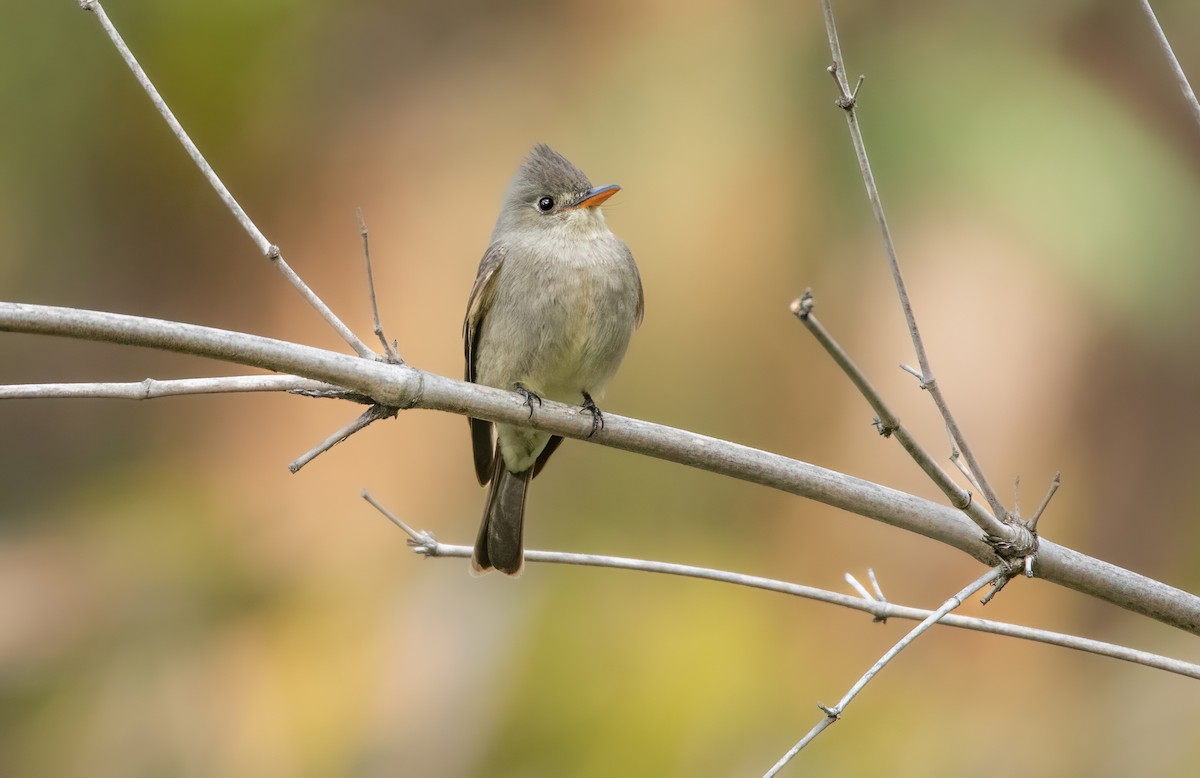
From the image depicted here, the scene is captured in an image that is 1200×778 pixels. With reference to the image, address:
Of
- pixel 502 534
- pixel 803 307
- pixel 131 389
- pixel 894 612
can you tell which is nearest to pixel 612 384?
pixel 502 534

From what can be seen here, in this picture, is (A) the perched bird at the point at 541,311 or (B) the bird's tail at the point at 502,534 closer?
(A) the perched bird at the point at 541,311

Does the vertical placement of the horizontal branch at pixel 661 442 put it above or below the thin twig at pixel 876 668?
above

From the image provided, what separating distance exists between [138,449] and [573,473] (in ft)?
A: 9.92

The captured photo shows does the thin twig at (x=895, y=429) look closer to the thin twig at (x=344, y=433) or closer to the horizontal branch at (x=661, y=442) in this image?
the horizontal branch at (x=661, y=442)

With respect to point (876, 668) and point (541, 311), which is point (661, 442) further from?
point (541, 311)

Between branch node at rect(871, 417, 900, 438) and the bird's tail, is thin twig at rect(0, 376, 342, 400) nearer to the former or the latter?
branch node at rect(871, 417, 900, 438)

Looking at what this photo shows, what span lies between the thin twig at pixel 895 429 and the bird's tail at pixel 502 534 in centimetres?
238

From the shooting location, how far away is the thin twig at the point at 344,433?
251 centimetres

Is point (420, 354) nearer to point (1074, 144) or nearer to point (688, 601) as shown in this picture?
point (688, 601)

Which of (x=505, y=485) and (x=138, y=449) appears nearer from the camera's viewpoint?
(x=505, y=485)

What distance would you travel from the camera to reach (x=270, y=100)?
7.70 meters

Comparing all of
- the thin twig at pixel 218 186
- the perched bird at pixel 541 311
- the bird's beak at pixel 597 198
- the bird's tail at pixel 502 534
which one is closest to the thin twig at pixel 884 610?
the thin twig at pixel 218 186

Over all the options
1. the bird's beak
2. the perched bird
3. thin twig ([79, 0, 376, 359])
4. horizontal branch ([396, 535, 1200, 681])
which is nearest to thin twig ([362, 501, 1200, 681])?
horizontal branch ([396, 535, 1200, 681])

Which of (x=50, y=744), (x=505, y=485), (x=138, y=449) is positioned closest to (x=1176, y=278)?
(x=505, y=485)
